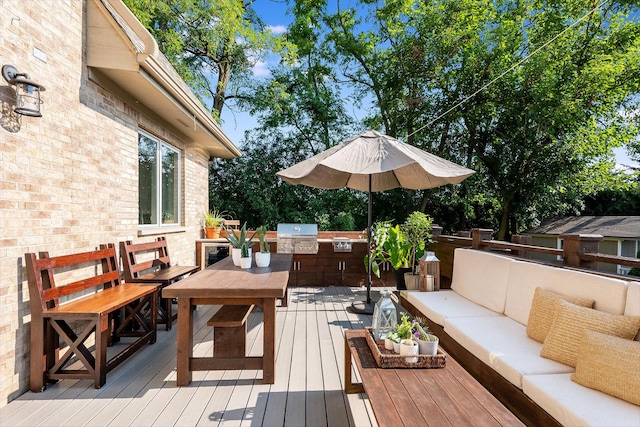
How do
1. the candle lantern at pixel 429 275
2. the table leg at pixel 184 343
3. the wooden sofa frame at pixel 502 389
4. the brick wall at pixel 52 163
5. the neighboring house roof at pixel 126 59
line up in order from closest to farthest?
1. the wooden sofa frame at pixel 502 389
2. the brick wall at pixel 52 163
3. the table leg at pixel 184 343
4. the neighboring house roof at pixel 126 59
5. the candle lantern at pixel 429 275

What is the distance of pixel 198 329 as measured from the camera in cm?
382

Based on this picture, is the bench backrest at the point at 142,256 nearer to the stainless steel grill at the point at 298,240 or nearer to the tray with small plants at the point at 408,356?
the stainless steel grill at the point at 298,240

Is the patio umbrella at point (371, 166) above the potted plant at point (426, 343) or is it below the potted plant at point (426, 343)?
above

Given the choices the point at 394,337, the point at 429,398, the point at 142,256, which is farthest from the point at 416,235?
the point at 429,398

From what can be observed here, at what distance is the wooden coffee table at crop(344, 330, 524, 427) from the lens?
53.2 inches

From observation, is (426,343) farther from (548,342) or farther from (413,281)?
(413,281)

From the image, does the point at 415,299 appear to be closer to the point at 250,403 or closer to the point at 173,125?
the point at 250,403

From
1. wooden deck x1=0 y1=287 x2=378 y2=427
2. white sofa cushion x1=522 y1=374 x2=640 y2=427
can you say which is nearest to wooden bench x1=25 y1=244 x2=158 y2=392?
wooden deck x1=0 y1=287 x2=378 y2=427

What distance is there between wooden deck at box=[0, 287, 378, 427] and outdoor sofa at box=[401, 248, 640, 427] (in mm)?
808

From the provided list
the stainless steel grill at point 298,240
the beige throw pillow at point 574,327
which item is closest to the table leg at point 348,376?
the beige throw pillow at point 574,327

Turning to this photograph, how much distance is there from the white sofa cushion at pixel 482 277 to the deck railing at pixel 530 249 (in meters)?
0.25

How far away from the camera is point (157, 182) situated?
4.73 meters

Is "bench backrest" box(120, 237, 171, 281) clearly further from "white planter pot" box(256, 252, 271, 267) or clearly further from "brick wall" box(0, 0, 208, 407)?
"white planter pot" box(256, 252, 271, 267)

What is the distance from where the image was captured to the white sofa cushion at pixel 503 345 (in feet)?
6.18
